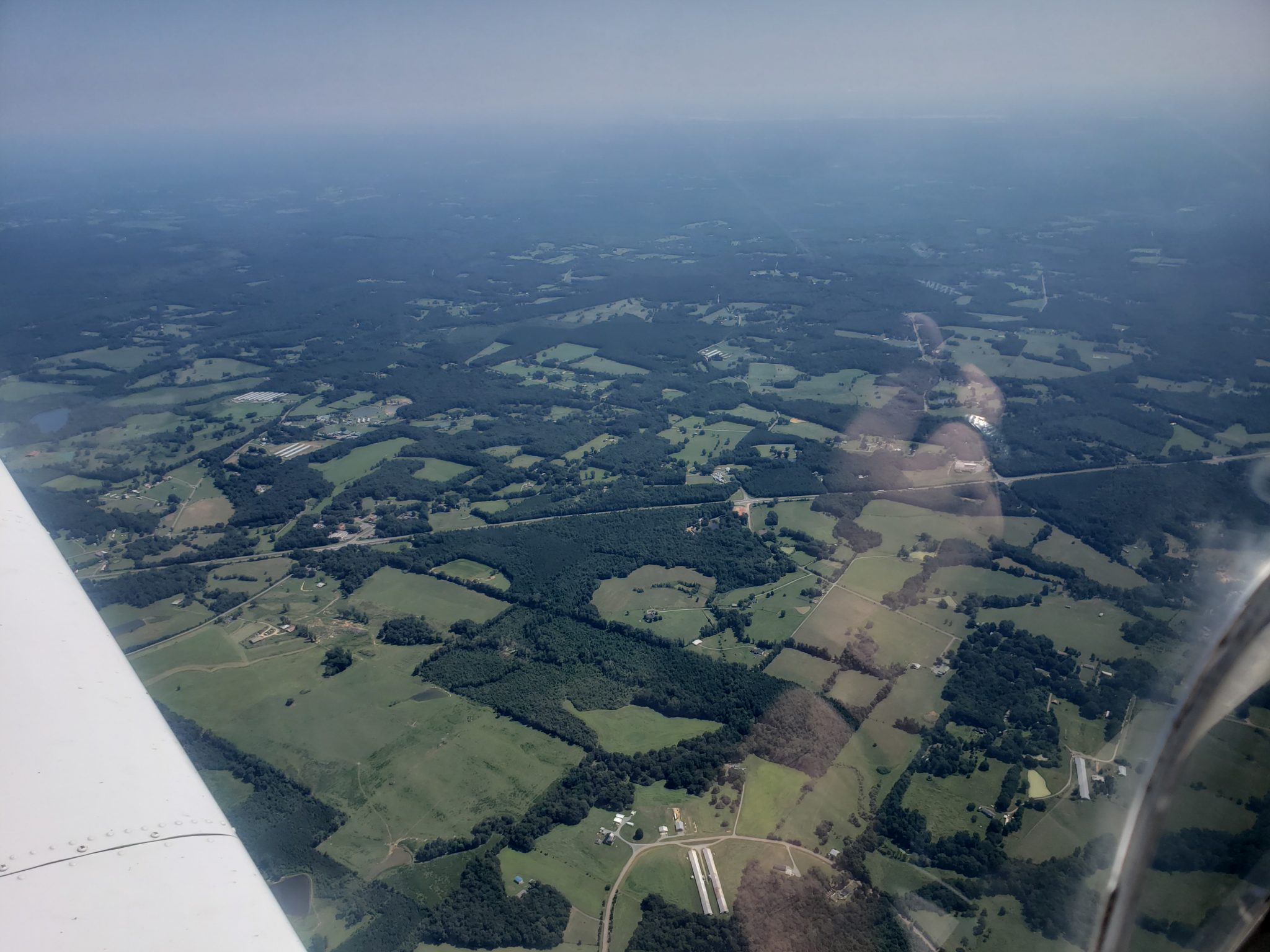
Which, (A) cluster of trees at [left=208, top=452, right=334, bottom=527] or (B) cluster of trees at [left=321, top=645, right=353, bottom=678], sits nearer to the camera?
(B) cluster of trees at [left=321, top=645, right=353, bottom=678]

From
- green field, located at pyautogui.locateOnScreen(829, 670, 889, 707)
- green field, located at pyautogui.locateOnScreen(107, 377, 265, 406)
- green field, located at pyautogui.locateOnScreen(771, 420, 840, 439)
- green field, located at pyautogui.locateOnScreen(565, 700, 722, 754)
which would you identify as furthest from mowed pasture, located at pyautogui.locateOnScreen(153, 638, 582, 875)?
green field, located at pyautogui.locateOnScreen(107, 377, 265, 406)

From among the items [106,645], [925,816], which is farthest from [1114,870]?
[925,816]

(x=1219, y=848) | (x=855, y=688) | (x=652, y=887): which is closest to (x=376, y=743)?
(x=652, y=887)

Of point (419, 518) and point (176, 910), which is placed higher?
point (176, 910)

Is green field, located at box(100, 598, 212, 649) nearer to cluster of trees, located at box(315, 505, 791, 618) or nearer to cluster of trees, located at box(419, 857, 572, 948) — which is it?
cluster of trees, located at box(315, 505, 791, 618)

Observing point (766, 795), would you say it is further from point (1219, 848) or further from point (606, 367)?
point (606, 367)

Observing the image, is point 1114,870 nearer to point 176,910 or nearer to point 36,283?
point 176,910
